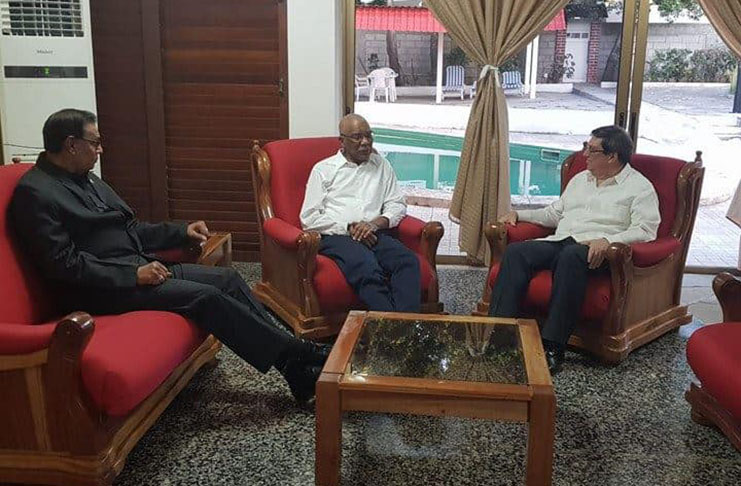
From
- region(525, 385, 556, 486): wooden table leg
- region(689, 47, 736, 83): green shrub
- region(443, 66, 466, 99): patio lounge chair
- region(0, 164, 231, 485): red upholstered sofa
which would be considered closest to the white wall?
region(443, 66, 466, 99): patio lounge chair

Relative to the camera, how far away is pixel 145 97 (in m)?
4.39

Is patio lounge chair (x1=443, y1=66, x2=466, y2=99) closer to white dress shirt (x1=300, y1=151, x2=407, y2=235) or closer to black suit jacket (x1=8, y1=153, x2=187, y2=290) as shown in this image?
white dress shirt (x1=300, y1=151, x2=407, y2=235)

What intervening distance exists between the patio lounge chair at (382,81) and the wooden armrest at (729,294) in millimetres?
2805

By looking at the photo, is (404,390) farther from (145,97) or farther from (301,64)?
(145,97)

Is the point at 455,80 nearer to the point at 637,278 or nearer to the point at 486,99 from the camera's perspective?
the point at 486,99

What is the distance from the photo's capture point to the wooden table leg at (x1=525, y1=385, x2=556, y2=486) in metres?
1.98

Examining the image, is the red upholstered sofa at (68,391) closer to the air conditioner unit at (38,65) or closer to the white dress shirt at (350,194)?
the white dress shirt at (350,194)

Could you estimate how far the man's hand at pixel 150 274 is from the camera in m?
2.45

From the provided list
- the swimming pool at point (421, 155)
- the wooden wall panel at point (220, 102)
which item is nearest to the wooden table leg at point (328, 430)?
the wooden wall panel at point (220, 102)

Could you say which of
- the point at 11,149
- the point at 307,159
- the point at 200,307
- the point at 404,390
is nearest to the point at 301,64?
the point at 307,159

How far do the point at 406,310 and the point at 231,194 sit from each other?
187cm

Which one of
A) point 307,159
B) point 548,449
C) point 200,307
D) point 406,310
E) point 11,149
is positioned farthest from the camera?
point 11,149

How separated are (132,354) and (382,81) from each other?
10.7ft

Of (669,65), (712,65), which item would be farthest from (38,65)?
(712,65)
